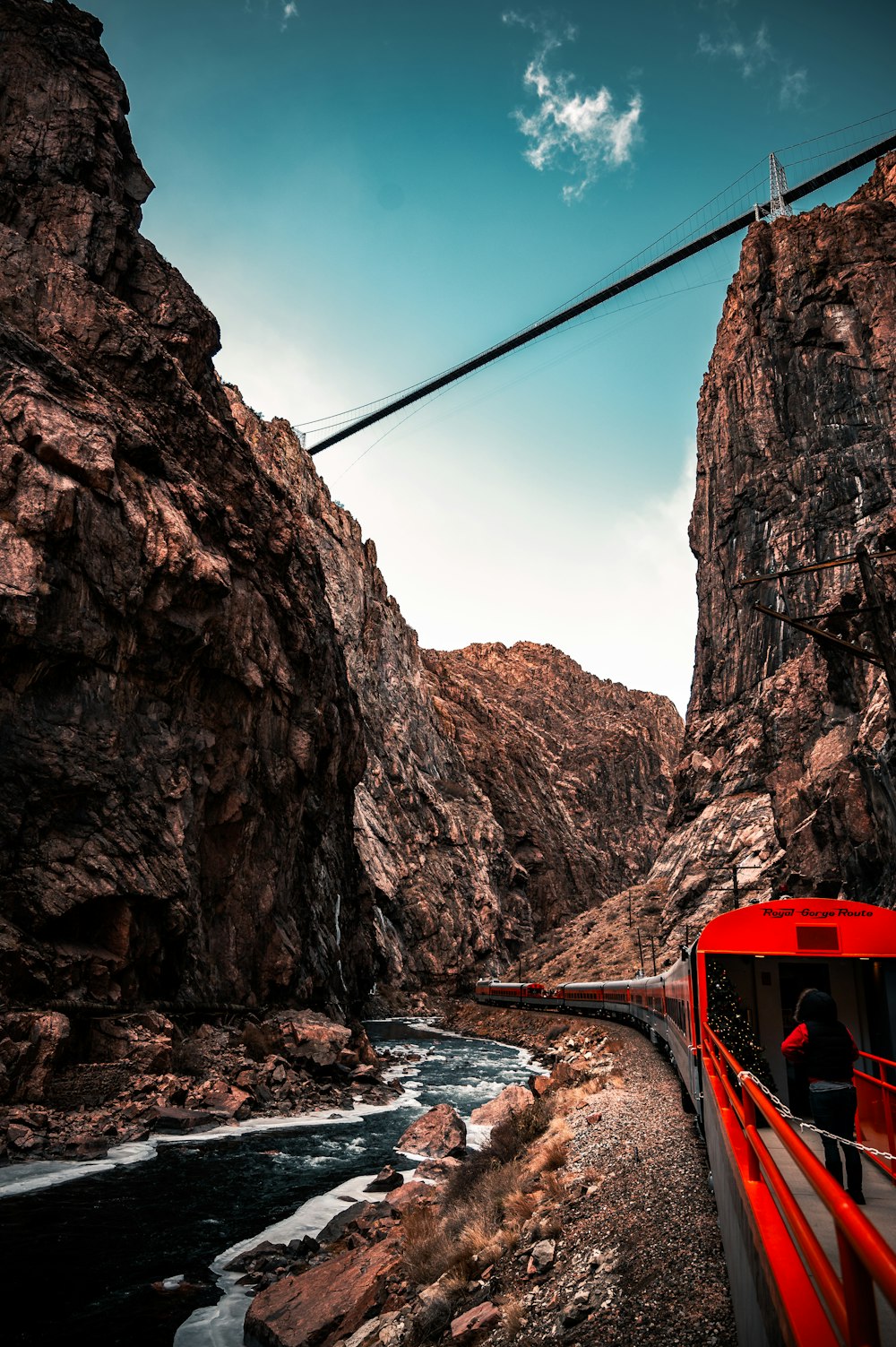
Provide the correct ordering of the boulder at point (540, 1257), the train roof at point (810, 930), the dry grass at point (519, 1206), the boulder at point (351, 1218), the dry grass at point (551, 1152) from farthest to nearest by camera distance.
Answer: the boulder at point (351, 1218) < the dry grass at point (551, 1152) < the dry grass at point (519, 1206) < the train roof at point (810, 930) < the boulder at point (540, 1257)

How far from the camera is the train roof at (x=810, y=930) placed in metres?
9.47

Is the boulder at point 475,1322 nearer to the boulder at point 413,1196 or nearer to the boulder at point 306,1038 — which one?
the boulder at point 413,1196

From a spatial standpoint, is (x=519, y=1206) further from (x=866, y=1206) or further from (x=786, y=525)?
(x=786, y=525)

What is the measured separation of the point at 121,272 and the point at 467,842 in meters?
73.7

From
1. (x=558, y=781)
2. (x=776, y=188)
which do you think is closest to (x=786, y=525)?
(x=776, y=188)

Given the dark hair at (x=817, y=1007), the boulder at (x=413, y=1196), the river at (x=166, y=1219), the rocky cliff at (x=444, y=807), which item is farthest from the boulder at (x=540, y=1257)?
the rocky cliff at (x=444, y=807)

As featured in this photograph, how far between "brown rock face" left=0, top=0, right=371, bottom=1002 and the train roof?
20.3 meters

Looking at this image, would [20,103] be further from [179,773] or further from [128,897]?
[128,897]

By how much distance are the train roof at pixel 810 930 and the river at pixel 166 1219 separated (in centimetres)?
775

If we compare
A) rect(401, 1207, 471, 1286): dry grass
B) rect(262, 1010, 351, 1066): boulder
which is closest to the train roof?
rect(401, 1207, 471, 1286): dry grass

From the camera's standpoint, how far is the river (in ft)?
34.7

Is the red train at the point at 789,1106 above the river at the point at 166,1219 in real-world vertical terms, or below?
above

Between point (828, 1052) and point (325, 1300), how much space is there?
7.32 meters

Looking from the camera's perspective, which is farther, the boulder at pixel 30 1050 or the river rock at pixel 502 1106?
the river rock at pixel 502 1106
